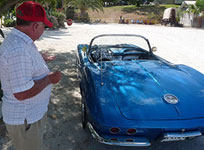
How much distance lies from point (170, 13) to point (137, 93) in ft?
89.6

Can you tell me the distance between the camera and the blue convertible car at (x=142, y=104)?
2.05 meters

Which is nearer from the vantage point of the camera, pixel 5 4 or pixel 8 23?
pixel 5 4

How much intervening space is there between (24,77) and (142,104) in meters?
1.46

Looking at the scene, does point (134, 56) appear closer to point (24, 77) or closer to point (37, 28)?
point (37, 28)

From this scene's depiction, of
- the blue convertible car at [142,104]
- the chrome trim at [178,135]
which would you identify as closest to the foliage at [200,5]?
the blue convertible car at [142,104]

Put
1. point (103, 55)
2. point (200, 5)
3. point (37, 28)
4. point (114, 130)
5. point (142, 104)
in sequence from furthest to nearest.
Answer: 1. point (200, 5)
2. point (103, 55)
3. point (142, 104)
4. point (114, 130)
5. point (37, 28)

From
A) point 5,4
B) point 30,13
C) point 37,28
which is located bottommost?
point 37,28

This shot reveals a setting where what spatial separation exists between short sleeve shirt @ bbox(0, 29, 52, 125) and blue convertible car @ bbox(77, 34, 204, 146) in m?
0.85

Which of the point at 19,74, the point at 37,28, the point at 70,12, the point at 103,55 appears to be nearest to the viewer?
the point at 19,74

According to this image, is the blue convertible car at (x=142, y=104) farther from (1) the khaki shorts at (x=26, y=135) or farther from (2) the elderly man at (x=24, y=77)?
(2) the elderly man at (x=24, y=77)

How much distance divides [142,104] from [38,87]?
132 centimetres

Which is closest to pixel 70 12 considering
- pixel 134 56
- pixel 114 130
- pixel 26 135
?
pixel 134 56

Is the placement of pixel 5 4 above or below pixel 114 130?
above

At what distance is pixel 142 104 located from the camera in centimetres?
224
